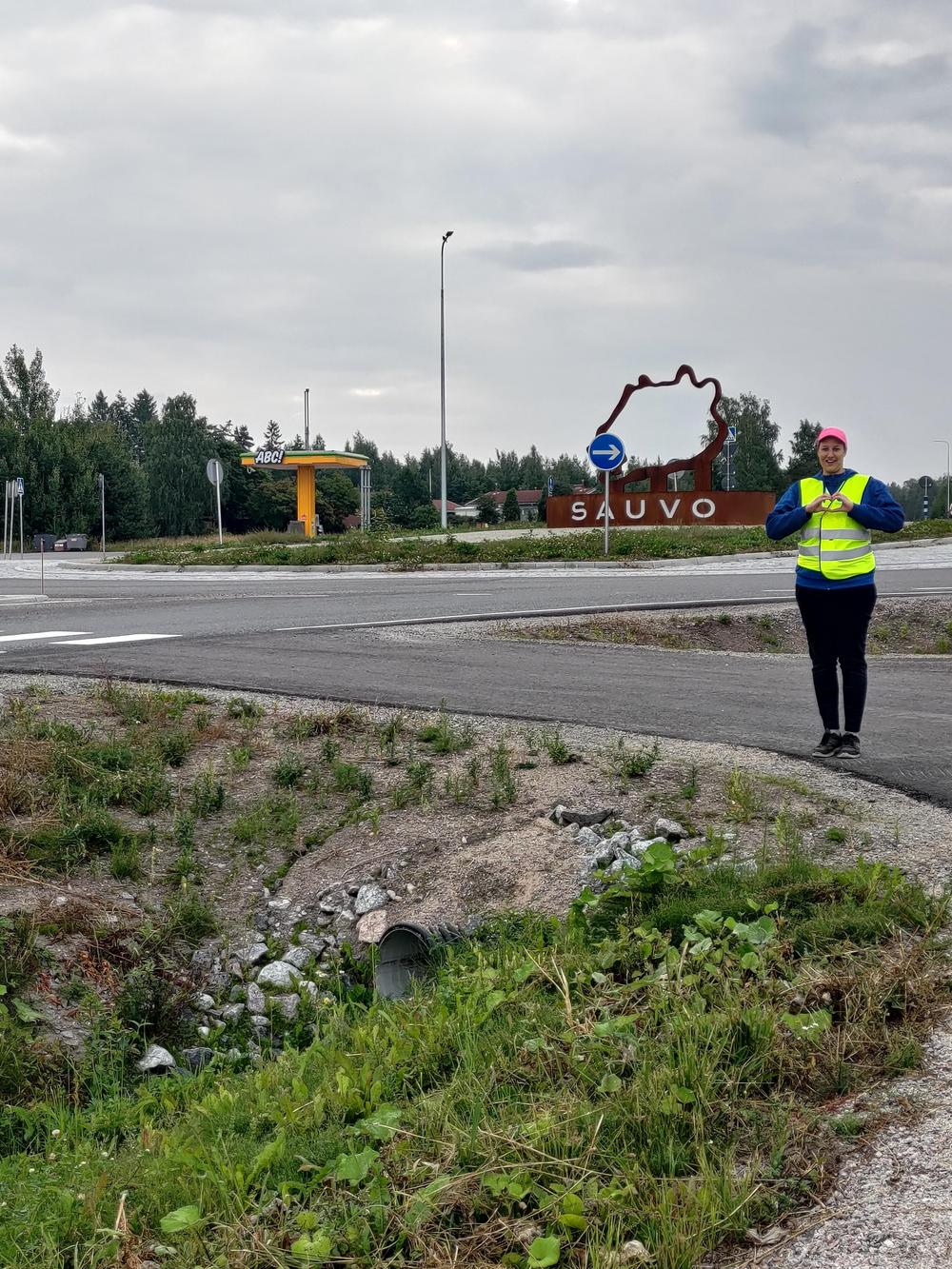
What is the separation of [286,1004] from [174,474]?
315 ft

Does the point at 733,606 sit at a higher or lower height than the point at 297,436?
lower

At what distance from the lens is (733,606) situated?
15383 mm

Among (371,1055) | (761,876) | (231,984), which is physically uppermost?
(761,876)

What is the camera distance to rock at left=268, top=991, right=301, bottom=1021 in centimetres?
518

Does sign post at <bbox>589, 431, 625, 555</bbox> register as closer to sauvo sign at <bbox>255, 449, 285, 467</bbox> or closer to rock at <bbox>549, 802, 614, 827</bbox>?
rock at <bbox>549, 802, 614, 827</bbox>

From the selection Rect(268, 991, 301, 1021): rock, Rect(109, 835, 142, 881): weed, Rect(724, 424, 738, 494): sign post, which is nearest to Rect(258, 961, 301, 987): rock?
Rect(268, 991, 301, 1021): rock

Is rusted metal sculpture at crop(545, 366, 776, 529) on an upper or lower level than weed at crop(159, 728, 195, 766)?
upper

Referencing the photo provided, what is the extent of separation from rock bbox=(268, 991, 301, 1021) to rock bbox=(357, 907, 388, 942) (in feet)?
1.39

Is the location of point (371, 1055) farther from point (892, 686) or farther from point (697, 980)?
point (892, 686)

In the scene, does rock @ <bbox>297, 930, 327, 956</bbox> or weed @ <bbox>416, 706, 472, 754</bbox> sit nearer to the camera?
rock @ <bbox>297, 930, 327, 956</bbox>

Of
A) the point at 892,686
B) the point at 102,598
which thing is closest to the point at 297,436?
the point at 102,598

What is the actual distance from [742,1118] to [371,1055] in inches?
48.2

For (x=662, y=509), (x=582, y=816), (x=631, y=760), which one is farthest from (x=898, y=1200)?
(x=662, y=509)

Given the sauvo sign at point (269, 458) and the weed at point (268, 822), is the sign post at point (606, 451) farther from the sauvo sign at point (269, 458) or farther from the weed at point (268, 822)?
the sauvo sign at point (269, 458)
